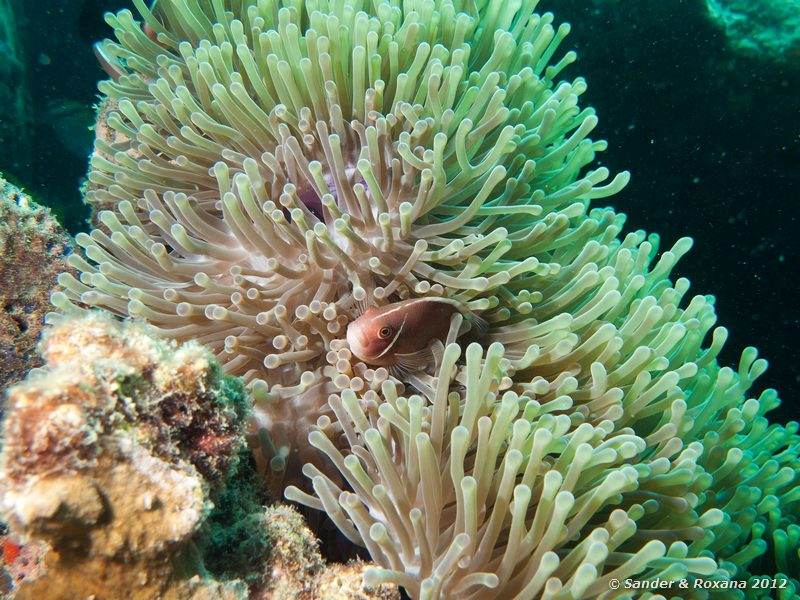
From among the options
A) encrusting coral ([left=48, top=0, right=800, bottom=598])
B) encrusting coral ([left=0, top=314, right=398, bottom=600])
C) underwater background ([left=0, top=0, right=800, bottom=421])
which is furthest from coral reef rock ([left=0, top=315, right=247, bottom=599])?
underwater background ([left=0, top=0, right=800, bottom=421])

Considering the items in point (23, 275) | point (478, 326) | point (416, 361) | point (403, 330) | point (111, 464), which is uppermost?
point (478, 326)

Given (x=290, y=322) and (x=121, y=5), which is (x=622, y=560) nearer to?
(x=290, y=322)

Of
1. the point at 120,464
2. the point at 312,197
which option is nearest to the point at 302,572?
the point at 120,464

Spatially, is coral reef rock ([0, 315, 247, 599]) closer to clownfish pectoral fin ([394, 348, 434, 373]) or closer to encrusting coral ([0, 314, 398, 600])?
encrusting coral ([0, 314, 398, 600])

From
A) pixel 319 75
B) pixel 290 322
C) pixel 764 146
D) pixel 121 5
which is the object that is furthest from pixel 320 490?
pixel 121 5

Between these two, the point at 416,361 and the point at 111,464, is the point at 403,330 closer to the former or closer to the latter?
the point at 416,361

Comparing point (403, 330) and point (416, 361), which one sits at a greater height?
point (403, 330)
